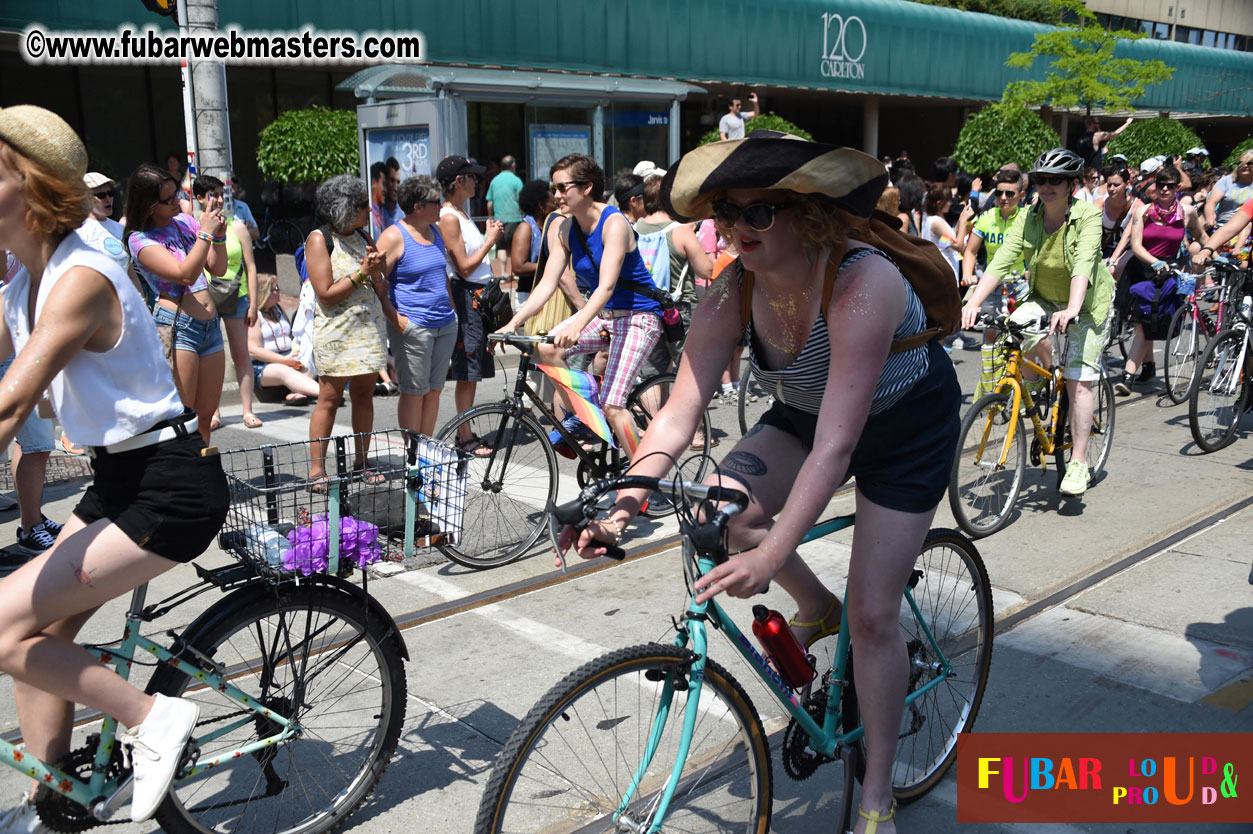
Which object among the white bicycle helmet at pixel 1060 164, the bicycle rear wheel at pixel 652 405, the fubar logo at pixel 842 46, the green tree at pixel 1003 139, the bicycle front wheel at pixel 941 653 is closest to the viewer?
the bicycle front wheel at pixel 941 653

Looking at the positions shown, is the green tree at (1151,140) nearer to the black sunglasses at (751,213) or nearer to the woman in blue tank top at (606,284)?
the woman in blue tank top at (606,284)

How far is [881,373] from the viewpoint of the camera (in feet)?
8.70

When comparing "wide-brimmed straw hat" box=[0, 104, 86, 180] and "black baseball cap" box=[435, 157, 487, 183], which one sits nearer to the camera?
"wide-brimmed straw hat" box=[0, 104, 86, 180]

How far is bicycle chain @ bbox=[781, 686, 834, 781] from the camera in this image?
113 inches

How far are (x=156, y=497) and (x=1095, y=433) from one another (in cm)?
560

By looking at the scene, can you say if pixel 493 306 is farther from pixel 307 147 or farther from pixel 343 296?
pixel 307 147

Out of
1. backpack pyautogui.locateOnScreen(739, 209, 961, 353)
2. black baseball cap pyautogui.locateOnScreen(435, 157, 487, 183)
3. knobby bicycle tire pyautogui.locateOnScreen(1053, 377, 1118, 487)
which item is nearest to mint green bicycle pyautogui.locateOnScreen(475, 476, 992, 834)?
backpack pyautogui.locateOnScreen(739, 209, 961, 353)

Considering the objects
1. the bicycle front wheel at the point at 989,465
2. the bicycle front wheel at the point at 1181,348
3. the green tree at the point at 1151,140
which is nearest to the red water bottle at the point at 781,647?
the bicycle front wheel at the point at 989,465

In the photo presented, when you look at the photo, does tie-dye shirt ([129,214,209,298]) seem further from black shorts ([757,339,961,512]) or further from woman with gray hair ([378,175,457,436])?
black shorts ([757,339,961,512])

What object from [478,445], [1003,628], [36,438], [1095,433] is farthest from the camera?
[1095,433]

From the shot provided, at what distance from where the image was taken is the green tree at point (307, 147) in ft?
54.9

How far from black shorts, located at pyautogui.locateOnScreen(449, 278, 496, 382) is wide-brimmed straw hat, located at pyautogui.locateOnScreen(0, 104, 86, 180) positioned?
4.51 metres

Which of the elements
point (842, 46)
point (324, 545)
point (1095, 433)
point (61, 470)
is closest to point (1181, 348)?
point (1095, 433)

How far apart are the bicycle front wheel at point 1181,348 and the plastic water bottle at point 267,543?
7.99m
